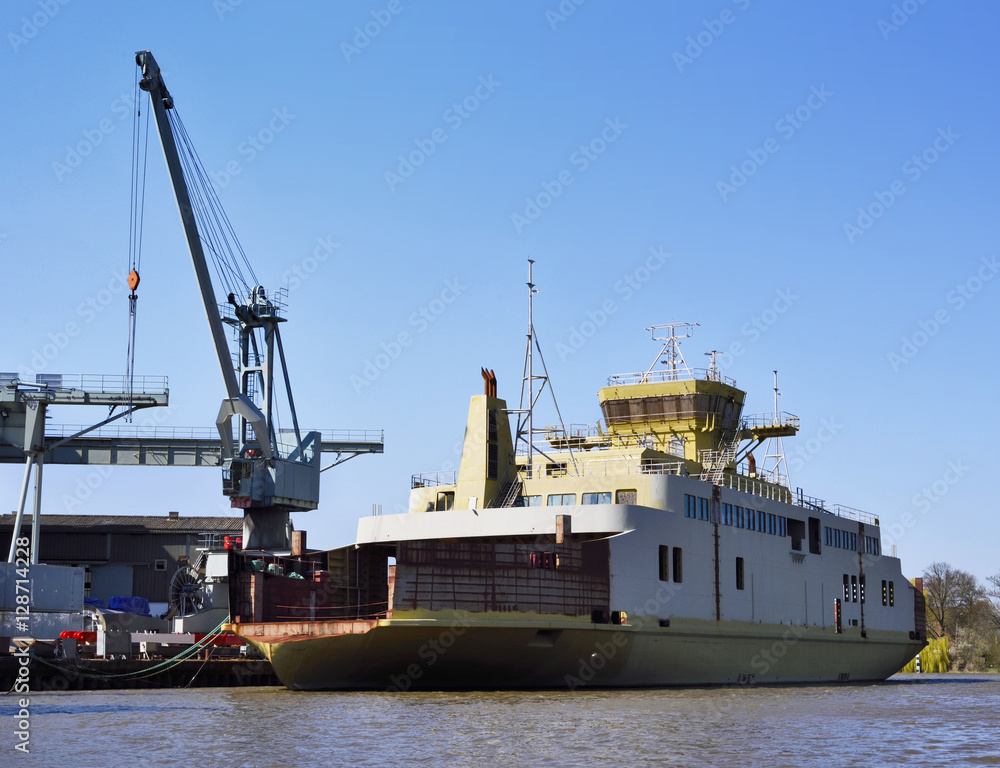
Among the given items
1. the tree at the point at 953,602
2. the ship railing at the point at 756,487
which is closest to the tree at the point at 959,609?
the tree at the point at 953,602

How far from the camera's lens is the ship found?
30.8m

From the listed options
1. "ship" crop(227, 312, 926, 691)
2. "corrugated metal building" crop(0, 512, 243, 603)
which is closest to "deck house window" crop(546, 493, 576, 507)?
"ship" crop(227, 312, 926, 691)

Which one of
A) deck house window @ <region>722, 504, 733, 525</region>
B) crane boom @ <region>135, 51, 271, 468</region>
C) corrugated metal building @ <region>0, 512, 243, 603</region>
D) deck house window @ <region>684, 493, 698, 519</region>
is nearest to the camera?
deck house window @ <region>684, 493, 698, 519</region>

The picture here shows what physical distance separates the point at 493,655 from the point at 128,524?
48.4 meters

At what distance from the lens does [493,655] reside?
3119 centimetres

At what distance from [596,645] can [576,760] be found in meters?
14.0

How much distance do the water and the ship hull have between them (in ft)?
3.04

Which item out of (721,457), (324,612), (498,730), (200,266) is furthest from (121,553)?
(498,730)

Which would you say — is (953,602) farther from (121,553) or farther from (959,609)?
(121,553)

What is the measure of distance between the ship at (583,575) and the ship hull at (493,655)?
2.3 inches

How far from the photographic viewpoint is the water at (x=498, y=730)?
61.8ft

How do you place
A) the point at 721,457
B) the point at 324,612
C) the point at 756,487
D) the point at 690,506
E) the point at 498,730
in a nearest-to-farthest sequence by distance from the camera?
1. the point at 498,730
2. the point at 324,612
3. the point at 690,506
4. the point at 756,487
5. the point at 721,457

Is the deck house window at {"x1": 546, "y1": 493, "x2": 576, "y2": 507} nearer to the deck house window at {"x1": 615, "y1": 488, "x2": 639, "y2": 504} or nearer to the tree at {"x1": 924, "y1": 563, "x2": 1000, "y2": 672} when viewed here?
the deck house window at {"x1": 615, "y1": 488, "x2": 639, "y2": 504}

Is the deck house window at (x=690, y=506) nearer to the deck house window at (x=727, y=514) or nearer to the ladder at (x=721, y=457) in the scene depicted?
the deck house window at (x=727, y=514)
